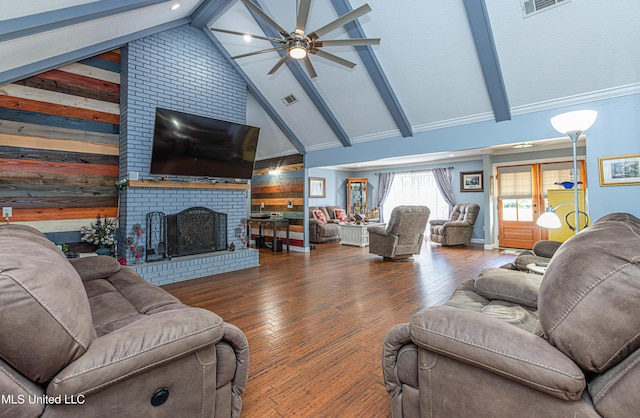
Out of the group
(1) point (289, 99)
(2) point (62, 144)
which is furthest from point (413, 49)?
(2) point (62, 144)

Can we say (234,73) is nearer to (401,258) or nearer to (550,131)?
(401,258)

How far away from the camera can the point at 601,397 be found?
3.11ft

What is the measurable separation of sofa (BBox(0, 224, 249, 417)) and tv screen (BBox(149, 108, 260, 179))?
3.35 metres

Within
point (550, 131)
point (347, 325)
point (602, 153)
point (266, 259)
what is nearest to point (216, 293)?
point (347, 325)

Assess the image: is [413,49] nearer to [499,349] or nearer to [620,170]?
[620,170]

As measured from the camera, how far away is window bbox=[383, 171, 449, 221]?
898cm

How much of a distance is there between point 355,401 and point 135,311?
1.45m

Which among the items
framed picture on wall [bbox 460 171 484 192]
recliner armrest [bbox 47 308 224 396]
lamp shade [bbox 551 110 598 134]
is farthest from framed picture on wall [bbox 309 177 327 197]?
recliner armrest [bbox 47 308 224 396]

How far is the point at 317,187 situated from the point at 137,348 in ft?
28.2

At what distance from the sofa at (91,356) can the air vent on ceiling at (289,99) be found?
4.99 m

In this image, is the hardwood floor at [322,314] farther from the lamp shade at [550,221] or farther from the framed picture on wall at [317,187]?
the framed picture on wall at [317,187]

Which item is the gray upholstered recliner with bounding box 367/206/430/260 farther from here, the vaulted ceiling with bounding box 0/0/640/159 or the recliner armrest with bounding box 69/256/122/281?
the recliner armrest with bounding box 69/256/122/281

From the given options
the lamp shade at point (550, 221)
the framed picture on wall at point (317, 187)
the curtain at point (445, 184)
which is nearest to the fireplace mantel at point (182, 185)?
the framed picture on wall at point (317, 187)
